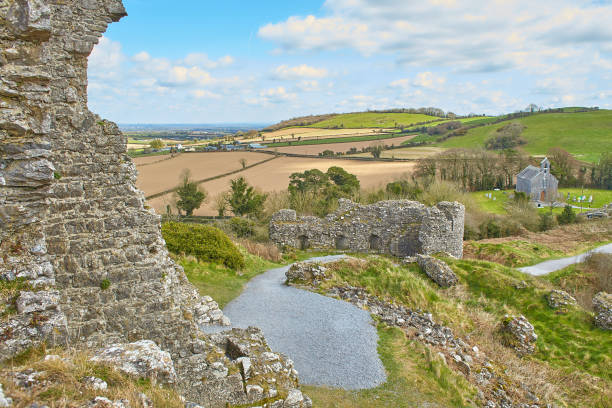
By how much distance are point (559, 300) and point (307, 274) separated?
9701 mm

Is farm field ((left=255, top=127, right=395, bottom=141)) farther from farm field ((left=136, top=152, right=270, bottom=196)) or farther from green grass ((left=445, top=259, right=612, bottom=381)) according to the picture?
green grass ((left=445, top=259, right=612, bottom=381))

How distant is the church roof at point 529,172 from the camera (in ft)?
156

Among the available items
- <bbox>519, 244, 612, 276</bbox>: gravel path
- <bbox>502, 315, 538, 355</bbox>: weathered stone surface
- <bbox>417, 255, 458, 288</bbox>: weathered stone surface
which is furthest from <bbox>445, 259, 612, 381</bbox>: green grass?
<bbox>519, 244, 612, 276</bbox>: gravel path

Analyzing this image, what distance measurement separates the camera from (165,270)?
20.4 feet

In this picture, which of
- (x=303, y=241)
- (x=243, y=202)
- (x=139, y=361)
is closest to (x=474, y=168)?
(x=243, y=202)

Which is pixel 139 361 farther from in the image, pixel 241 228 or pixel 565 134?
pixel 565 134

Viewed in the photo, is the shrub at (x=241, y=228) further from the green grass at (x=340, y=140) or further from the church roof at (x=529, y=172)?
the green grass at (x=340, y=140)

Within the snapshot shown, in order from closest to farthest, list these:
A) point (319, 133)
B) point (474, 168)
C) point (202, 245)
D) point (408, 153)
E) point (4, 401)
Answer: point (4, 401) < point (202, 245) < point (474, 168) < point (408, 153) < point (319, 133)

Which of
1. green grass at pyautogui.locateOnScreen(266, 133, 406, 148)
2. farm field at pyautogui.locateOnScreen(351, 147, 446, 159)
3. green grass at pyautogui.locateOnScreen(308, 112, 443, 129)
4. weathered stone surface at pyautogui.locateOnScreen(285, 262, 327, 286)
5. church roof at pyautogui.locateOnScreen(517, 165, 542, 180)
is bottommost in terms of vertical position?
weathered stone surface at pyautogui.locateOnScreen(285, 262, 327, 286)

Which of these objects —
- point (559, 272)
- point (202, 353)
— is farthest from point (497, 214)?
point (202, 353)

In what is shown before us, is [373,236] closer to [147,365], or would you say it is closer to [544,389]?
[544,389]

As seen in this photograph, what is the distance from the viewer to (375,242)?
2350cm

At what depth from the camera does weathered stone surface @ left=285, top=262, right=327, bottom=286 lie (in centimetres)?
1482

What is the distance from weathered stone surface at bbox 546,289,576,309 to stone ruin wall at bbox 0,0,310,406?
12463mm
